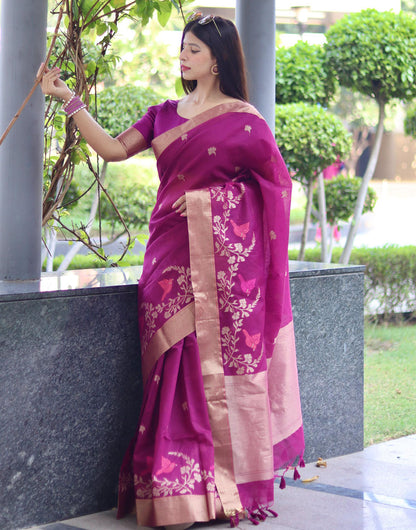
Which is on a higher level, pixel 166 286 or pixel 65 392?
pixel 166 286

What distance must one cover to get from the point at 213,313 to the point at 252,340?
171 millimetres

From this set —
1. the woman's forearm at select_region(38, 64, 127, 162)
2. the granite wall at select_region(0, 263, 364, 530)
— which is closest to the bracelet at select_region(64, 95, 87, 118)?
the woman's forearm at select_region(38, 64, 127, 162)

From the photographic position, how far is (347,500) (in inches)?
133

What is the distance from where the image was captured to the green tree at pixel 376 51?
22.8 feet

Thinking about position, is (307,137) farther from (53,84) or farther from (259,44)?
(53,84)

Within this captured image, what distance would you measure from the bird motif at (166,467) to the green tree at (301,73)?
4.77 metres

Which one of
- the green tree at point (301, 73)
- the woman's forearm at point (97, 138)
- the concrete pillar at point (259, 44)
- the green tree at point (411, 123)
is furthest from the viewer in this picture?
the green tree at point (411, 123)

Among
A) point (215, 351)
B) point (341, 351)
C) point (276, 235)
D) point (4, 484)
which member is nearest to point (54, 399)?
point (4, 484)

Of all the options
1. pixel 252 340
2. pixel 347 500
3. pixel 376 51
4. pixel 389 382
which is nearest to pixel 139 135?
pixel 252 340

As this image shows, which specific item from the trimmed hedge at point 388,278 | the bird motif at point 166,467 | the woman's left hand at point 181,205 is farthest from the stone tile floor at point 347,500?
the trimmed hedge at point 388,278

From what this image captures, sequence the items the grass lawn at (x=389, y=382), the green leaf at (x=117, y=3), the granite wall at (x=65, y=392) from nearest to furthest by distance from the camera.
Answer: the granite wall at (x=65, y=392)
the green leaf at (x=117, y=3)
the grass lawn at (x=389, y=382)

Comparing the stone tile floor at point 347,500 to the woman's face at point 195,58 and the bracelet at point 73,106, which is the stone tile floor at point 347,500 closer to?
the bracelet at point 73,106

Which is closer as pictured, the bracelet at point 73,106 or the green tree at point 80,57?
the bracelet at point 73,106

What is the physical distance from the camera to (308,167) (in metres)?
6.99
